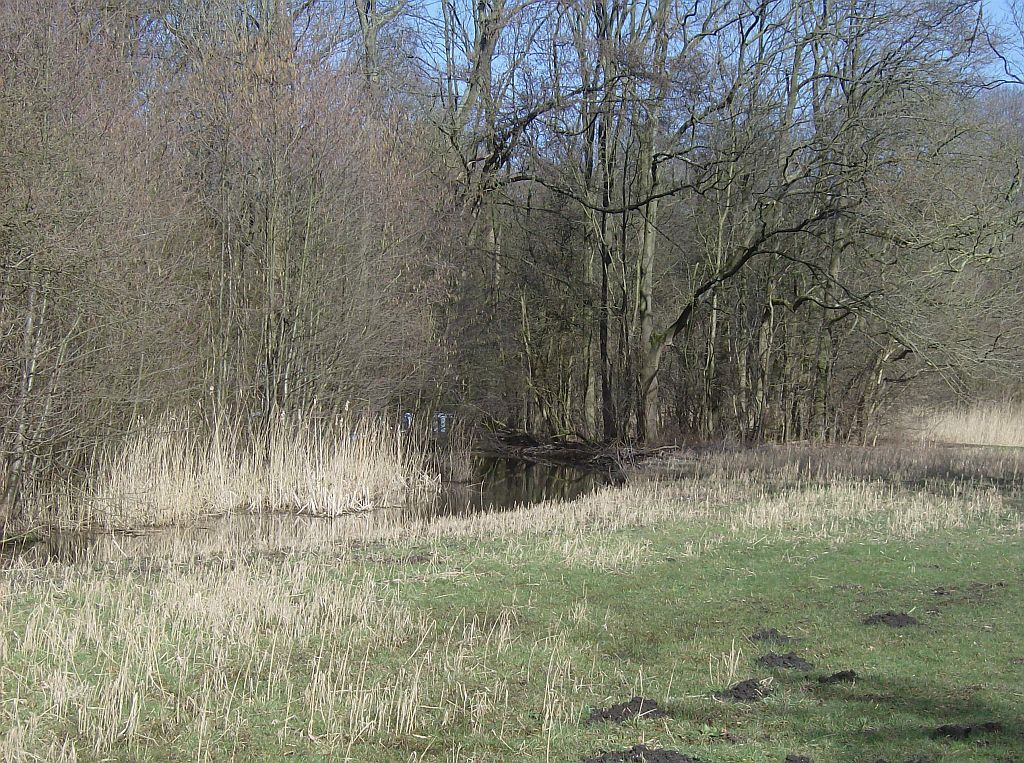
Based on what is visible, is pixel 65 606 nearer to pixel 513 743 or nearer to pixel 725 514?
pixel 513 743

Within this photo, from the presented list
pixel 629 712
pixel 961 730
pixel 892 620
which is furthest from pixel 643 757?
pixel 892 620

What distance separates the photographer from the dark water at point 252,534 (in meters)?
10.1

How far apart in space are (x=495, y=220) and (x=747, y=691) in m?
21.0

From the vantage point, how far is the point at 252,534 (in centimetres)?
1191

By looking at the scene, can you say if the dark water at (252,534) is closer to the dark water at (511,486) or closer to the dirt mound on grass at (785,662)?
the dark water at (511,486)

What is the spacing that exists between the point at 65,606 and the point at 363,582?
7.24 ft

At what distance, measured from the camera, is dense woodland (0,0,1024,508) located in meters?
11.2

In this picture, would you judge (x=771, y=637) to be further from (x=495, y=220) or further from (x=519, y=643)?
(x=495, y=220)

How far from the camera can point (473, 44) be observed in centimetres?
2552

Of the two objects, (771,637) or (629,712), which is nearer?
(629,712)

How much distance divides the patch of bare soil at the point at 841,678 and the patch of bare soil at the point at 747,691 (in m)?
0.33

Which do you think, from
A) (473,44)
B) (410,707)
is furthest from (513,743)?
(473,44)

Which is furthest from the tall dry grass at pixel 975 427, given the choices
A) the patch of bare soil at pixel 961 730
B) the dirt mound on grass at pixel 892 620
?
the patch of bare soil at pixel 961 730

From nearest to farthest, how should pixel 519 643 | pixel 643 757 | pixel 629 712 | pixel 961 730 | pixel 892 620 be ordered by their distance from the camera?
1. pixel 643 757
2. pixel 961 730
3. pixel 629 712
4. pixel 519 643
5. pixel 892 620
